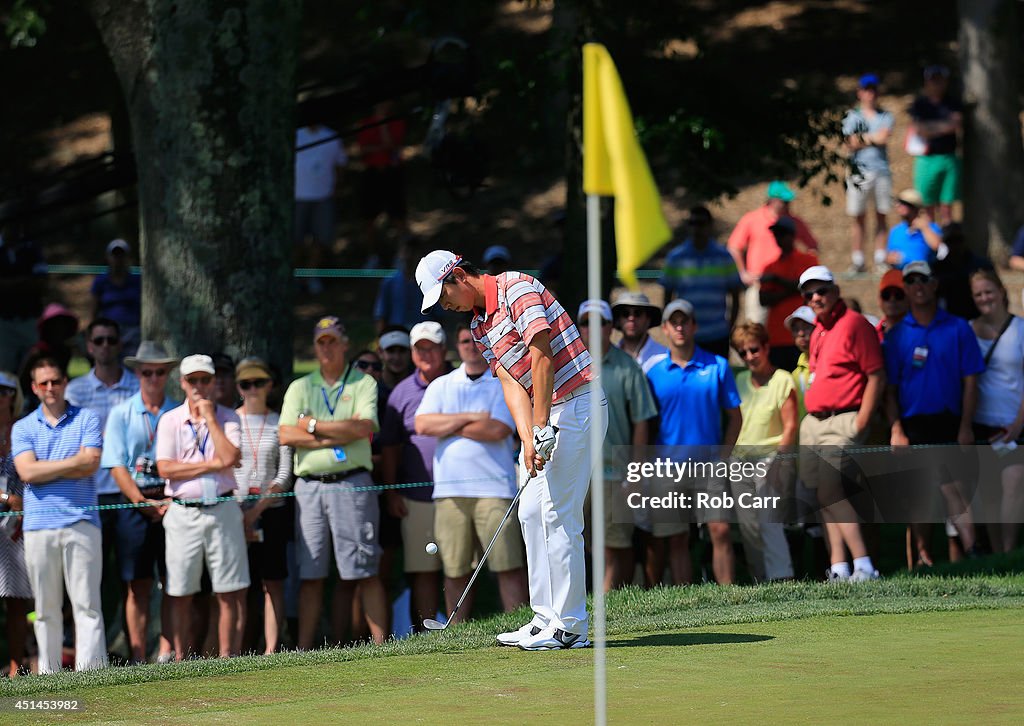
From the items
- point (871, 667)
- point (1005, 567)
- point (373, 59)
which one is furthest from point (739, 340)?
point (373, 59)

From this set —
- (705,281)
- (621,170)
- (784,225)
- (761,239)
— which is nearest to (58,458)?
(621,170)

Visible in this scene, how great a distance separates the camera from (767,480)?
11492 millimetres

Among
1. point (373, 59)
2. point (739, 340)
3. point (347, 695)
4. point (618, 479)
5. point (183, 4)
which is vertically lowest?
point (347, 695)

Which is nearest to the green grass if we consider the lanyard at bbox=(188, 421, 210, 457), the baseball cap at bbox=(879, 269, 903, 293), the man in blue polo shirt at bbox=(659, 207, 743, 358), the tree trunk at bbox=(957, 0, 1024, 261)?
the lanyard at bbox=(188, 421, 210, 457)

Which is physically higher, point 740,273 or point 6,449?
point 740,273

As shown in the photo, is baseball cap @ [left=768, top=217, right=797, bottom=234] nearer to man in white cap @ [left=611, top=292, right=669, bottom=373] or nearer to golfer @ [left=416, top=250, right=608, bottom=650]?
man in white cap @ [left=611, top=292, right=669, bottom=373]

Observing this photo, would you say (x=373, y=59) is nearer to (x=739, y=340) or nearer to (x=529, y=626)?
(x=739, y=340)

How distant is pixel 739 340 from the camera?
11758mm

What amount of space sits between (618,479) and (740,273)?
5.18 m

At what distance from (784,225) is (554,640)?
7.37 metres

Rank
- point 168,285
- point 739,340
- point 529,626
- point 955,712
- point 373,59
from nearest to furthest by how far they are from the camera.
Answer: point 955,712 → point 529,626 → point 739,340 → point 168,285 → point 373,59

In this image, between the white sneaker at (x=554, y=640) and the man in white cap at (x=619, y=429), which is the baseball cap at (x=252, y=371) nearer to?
the man in white cap at (x=619, y=429)

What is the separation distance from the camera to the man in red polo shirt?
11359mm

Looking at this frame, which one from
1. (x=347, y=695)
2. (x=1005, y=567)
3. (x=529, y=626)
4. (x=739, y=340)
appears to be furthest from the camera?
(x=739, y=340)
